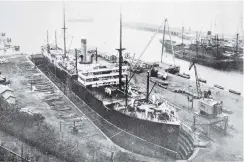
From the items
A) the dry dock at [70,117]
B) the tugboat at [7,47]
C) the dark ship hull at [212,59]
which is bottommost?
the dry dock at [70,117]

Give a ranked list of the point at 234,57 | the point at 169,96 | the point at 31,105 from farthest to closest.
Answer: the point at 234,57 < the point at 169,96 < the point at 31,105

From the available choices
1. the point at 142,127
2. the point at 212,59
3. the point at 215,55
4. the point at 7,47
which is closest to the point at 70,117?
the point at 142,127

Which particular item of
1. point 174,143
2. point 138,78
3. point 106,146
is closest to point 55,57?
point 138,78

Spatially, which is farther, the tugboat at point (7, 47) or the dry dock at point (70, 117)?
the tugboat at point (7, 47)

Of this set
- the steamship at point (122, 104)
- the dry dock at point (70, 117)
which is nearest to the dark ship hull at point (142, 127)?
the steamship at point (122, 104)

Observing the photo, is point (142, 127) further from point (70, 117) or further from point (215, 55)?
point (215, 55)

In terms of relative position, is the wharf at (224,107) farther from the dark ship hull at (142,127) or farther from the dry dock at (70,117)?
the dry dock at (70,117)

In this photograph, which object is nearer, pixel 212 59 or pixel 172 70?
pixel 172 70

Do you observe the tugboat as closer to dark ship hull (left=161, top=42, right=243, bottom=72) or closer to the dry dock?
the dry dock

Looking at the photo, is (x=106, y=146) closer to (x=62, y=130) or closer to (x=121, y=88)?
(x=62, y=130)
